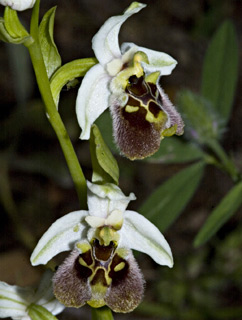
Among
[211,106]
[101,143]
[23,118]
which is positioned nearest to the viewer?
[101,143]

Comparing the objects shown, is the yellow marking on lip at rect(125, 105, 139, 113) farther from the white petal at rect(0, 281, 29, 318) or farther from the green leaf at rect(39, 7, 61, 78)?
the white petal at rect(0, 281, 29, 318)

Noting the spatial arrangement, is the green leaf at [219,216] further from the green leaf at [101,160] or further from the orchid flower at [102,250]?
the green leaf at [101,160]

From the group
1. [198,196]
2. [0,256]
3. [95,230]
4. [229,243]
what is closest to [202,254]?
[229,243]

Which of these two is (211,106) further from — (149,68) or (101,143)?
(101,143)

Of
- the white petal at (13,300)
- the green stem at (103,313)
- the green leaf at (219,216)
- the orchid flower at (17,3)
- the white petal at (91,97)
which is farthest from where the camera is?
the green leaf at (219,216)

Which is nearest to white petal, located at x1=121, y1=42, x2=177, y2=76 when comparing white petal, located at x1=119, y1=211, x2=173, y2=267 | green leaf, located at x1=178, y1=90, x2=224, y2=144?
white petal, located at x1=119, y1=211, x2=173, y2=267

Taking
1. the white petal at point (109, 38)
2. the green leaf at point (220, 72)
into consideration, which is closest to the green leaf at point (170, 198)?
the green leaf at point (220, 72)

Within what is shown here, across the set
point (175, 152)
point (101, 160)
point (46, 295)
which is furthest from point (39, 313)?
point (175, 152)

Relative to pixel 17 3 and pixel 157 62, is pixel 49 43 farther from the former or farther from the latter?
pixel 157 62
